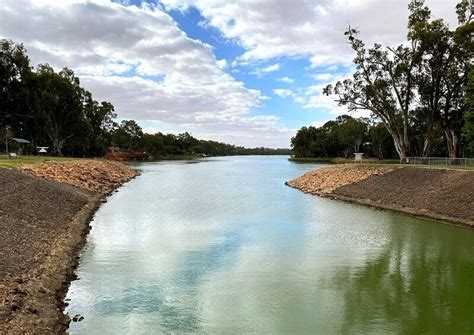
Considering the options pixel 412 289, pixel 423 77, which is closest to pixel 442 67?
pixel 423 77

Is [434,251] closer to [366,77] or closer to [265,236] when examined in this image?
[265,236]

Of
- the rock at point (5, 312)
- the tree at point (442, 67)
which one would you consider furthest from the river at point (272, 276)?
the tree at point (442, 67)

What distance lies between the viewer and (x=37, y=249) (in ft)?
40.9

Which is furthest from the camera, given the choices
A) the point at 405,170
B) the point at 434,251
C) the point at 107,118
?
the point at 107,118

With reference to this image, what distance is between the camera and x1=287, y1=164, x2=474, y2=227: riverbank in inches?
897

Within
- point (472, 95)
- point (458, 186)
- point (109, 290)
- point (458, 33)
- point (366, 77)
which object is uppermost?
point (458, 33)

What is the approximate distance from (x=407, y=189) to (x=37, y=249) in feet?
76.6

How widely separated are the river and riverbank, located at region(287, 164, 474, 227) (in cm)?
170

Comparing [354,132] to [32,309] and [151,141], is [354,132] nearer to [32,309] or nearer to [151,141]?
[151,141]

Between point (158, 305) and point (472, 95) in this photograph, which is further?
point (472, 95)

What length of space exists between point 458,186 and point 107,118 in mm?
90210

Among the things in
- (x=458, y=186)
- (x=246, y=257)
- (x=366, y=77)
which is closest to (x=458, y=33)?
(x=366, y=77)

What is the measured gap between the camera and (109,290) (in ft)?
36.0

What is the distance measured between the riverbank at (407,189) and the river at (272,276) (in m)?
1.70
